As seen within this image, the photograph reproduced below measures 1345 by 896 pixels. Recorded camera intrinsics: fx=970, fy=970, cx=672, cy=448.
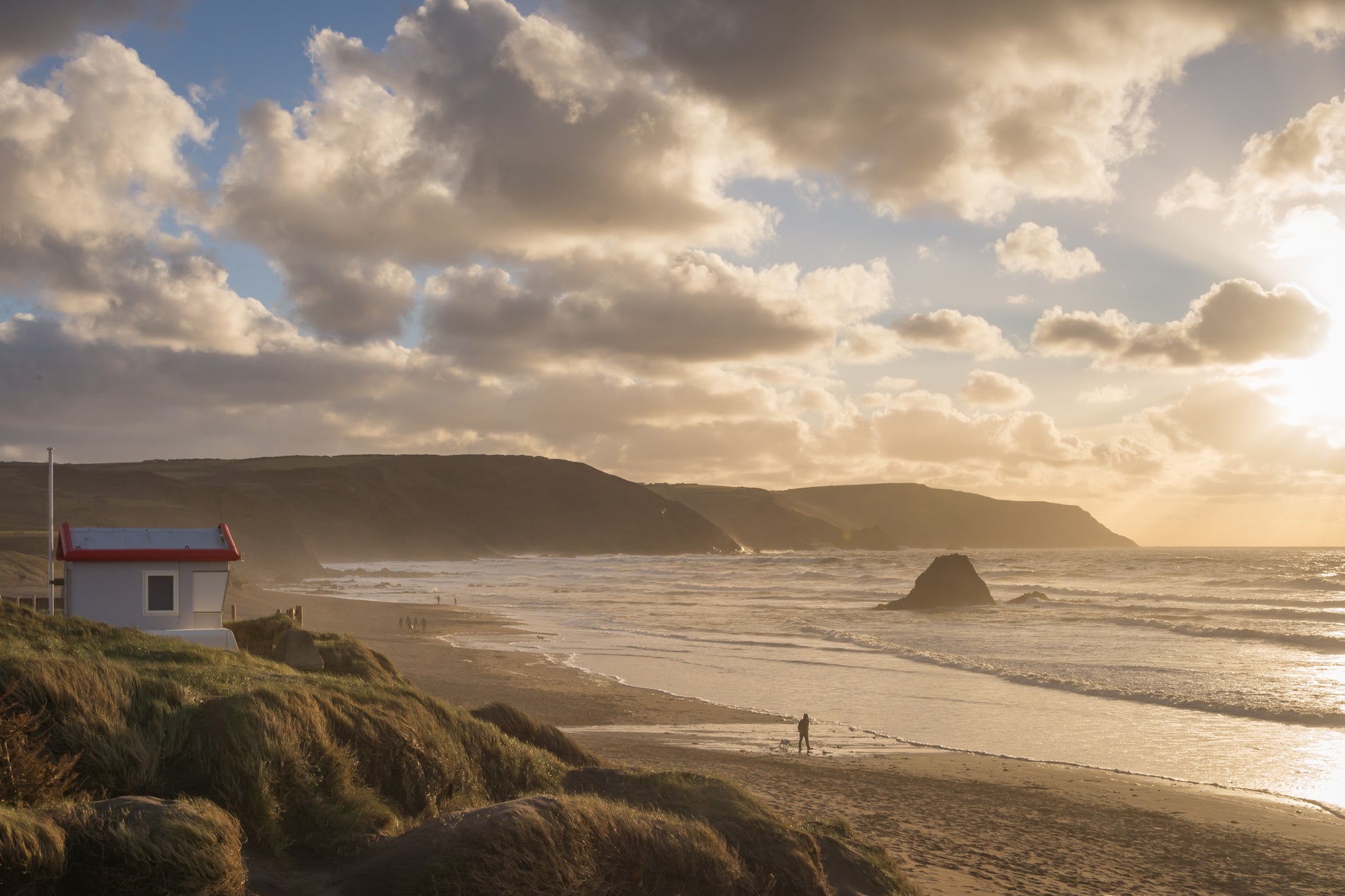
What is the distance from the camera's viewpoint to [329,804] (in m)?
6.39

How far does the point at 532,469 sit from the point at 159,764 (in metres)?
187

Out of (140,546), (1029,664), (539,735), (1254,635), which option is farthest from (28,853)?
(1254,635)

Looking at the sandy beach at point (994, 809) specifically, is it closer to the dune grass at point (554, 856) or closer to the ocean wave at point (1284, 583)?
the dune grass at point (554, 856)

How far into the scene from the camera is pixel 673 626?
115 feet

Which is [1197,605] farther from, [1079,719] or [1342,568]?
[1342,568]

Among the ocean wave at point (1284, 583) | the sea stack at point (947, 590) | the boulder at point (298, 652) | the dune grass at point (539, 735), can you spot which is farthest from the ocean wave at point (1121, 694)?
the ocean wave at point (1284, 583)

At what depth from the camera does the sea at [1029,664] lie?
48.4 ft

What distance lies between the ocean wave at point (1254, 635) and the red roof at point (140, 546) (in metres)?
28.3

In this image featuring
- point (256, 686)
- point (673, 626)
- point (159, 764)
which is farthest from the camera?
point (673, 626)

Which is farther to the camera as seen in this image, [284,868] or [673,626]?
[673,626]

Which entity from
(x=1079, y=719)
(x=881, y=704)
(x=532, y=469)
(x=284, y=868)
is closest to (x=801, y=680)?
(x=881, y=704)

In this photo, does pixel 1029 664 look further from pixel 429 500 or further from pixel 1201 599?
pixel 429 500

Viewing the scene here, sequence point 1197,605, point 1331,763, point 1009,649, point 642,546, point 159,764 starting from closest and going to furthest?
point 159,764
point 1331,763
point 1009,649
point 1197,605
point 642,546

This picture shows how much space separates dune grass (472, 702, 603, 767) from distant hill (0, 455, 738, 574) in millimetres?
97475
